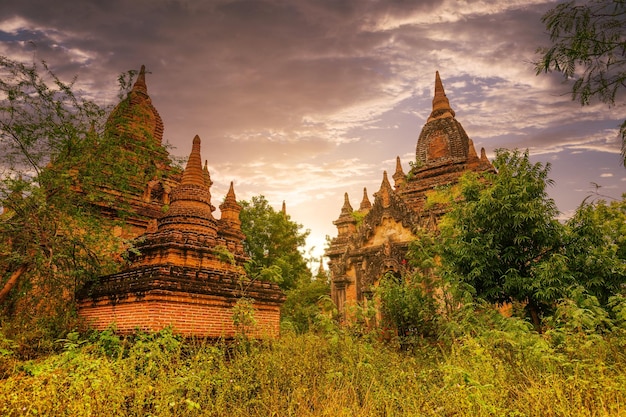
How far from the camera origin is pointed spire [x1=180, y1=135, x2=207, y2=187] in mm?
11664

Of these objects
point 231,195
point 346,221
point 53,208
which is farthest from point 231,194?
point 53,208

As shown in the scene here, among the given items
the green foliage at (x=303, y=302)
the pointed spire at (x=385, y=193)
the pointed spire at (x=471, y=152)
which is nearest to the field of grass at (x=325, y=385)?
the pointed spire at (x=385, y=193)

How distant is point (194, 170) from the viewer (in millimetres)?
11727

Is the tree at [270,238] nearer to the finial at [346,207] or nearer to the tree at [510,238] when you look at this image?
the finial at [346,207]

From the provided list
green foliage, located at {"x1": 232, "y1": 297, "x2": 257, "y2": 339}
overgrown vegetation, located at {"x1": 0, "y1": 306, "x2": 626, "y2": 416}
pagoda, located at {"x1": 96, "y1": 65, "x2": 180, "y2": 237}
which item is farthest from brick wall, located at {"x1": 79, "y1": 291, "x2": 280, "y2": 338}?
pagoda, located at {"x1": 96, "y1": 65, "x2": 180, "y2": 237}

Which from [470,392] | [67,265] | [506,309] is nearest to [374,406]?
[470,392]

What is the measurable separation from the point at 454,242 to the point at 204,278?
22.1 ft

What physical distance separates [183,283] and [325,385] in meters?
3.99

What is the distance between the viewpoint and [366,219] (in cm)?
1797

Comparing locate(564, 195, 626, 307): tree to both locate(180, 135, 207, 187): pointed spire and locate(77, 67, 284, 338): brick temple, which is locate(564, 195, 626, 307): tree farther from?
locate(180, 135, 207, 187): pointed spire

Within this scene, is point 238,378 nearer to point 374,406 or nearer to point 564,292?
point 374,406

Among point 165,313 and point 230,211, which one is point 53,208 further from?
point 230,211

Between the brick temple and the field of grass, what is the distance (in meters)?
0.80

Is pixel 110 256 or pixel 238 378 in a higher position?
pixel 110 256
